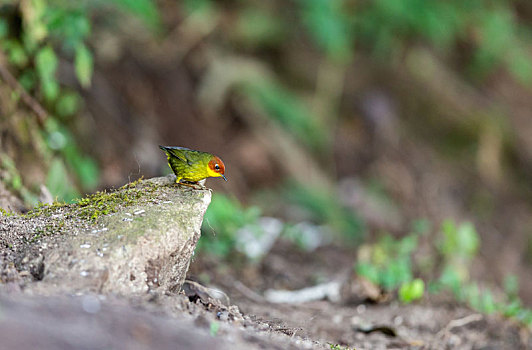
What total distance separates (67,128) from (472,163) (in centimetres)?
570

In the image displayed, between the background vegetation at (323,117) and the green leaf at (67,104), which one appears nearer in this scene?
the background vegetation at (323,117)

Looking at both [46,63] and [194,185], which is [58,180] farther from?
[194,185]

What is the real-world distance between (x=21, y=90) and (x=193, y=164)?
198 cm

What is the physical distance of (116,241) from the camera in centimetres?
210

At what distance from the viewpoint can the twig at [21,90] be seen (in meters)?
3.71

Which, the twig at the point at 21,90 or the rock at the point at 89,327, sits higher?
the twig at the point at 21,90

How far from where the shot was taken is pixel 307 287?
4.16 metres

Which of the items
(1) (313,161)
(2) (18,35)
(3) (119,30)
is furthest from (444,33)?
(2) (18,35)

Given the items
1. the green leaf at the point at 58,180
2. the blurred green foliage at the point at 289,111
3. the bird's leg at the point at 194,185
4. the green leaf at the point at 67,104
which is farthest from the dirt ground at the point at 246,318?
the blurred green foliage at the point at 289,111

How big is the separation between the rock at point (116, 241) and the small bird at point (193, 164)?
0.08 meters

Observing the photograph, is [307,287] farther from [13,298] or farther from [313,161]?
[313,161]

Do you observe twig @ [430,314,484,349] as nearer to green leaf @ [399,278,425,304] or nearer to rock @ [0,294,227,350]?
green leaf @ [399,278,425,304]

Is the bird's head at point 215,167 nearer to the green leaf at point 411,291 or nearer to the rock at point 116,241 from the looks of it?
the rock at point 116,241

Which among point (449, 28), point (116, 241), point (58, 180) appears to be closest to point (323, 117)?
point (449, 28)
